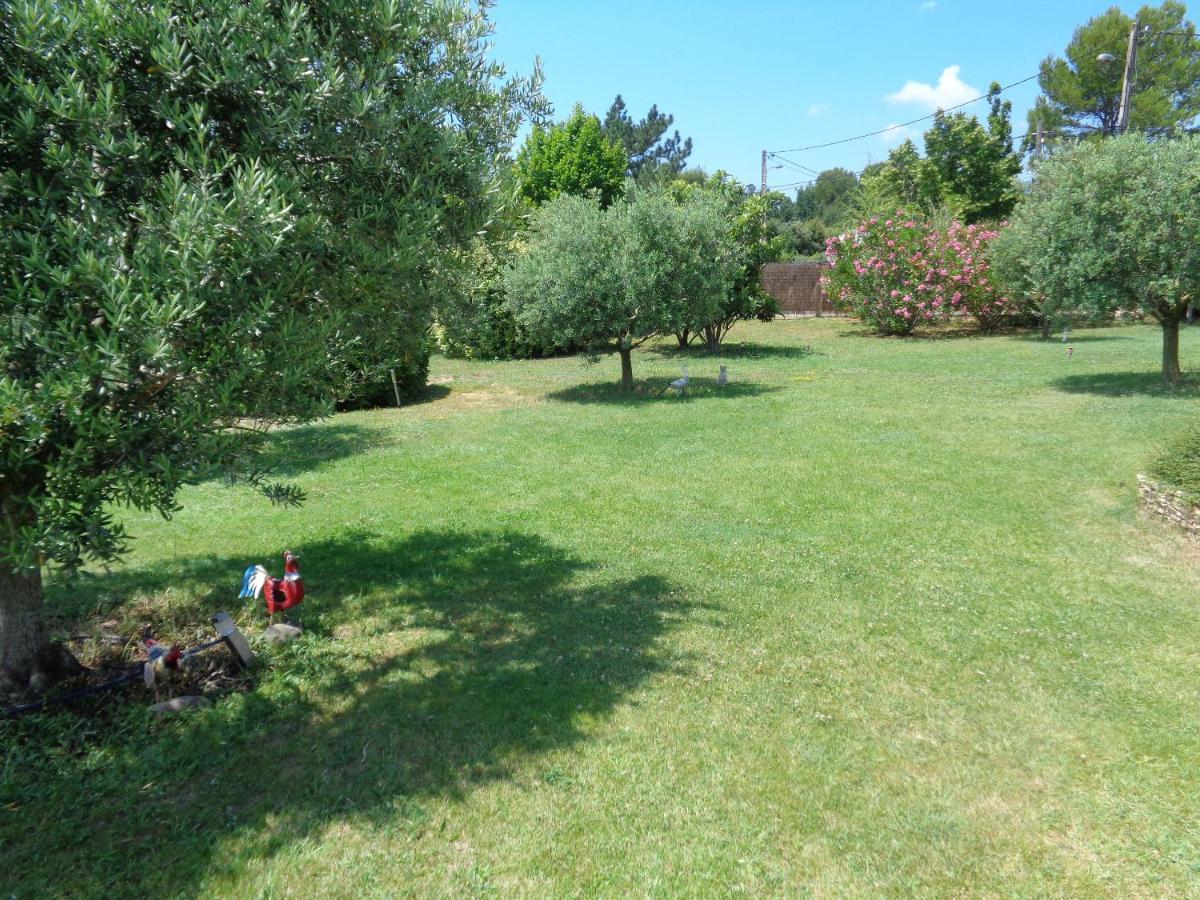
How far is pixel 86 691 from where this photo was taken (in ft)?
15.4

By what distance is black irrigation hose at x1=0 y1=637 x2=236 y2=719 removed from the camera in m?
4.51

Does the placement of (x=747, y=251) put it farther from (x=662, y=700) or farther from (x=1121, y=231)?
(x=662, y=700)

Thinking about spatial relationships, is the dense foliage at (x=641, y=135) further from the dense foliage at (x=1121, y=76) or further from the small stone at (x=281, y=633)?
the small stone at (x=281, y=633)

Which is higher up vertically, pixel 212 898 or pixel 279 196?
pixel 279 196

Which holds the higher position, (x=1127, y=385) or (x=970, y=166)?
(x=970, y=166)

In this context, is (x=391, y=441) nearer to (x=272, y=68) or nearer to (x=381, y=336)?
(x=381, y=336)

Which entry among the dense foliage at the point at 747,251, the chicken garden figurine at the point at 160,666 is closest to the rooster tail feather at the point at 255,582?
the chicken garden figurine at the point at 160,666

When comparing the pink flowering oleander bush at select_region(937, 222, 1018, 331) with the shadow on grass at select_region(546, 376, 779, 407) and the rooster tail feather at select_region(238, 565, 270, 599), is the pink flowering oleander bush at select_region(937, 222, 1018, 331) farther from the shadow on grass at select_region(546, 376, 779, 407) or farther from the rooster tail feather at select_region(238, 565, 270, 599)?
the rooster tail feather at select_region(238, 565, 270, 599)

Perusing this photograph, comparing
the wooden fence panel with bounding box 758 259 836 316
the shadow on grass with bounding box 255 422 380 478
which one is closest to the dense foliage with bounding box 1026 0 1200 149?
the wooden fence panel with bounding box 758 259 836 316

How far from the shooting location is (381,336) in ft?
17.6

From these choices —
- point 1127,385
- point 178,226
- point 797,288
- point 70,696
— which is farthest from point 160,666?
point 797,288

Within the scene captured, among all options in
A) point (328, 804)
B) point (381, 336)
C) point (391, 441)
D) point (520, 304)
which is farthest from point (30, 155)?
point (520, 304)

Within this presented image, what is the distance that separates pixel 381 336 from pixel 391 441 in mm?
7644

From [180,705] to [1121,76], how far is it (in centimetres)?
5603
